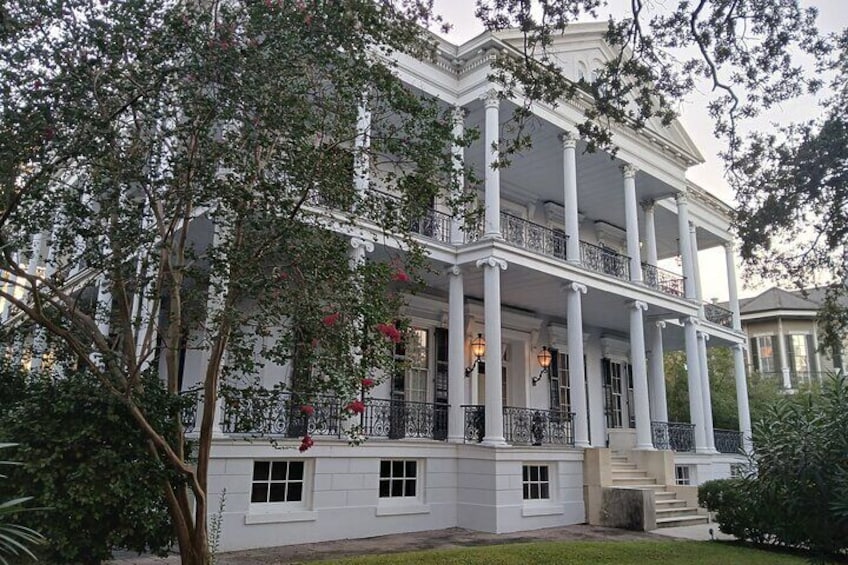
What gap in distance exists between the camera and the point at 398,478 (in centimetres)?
1173

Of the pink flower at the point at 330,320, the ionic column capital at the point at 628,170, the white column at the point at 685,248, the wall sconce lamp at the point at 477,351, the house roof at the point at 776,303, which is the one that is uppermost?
the house roof at the point at 776,303

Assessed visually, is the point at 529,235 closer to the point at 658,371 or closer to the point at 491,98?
the point at 491,98

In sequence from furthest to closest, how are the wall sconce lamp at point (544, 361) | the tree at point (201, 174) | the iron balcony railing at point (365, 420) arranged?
the wall sconce lamp at point (544, 361) → the iron balcony railing at point (365, 420) → the tree at point (201, 174)

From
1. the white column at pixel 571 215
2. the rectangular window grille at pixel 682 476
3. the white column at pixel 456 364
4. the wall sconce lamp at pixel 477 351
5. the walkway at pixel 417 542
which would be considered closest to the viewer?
the walkway at pixel 417 542

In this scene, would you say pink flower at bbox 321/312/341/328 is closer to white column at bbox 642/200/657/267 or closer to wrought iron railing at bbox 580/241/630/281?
wrought iron railing at bbox 580/241/630/281

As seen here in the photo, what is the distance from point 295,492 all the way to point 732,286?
1670 cm

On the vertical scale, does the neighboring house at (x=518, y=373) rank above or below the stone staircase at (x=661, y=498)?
above

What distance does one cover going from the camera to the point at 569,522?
12.8 metres

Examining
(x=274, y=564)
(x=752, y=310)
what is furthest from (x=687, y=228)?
(x=752, y=310)

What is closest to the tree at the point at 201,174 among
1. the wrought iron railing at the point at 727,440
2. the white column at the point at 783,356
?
the wrought iron railing at the point at 727,440

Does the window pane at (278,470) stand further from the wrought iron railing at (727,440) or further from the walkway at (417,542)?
the wrought iron railing at (727,440)

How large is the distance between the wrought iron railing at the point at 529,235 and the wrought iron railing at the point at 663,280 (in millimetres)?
3507

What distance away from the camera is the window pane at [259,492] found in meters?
10.0

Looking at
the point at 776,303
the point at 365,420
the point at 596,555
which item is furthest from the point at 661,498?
the point at 776,303
